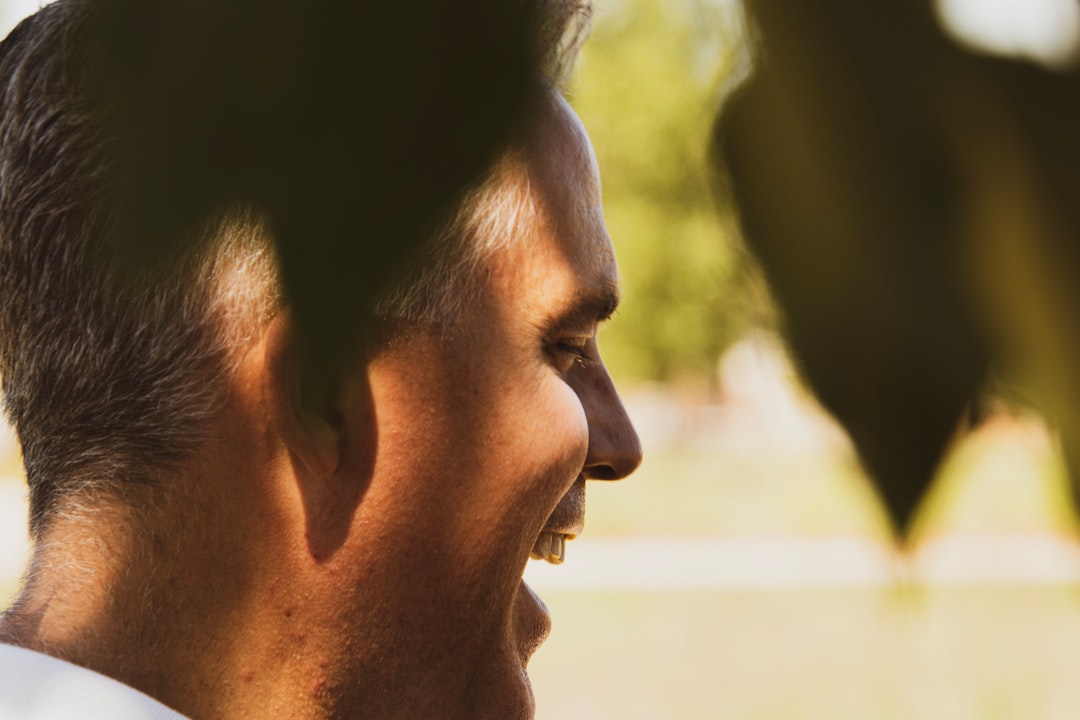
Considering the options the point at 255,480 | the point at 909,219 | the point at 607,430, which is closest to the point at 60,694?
the point at 255,480

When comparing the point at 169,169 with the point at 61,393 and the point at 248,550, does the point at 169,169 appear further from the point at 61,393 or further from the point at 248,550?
the point at 61,393

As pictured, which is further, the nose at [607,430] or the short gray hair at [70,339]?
the nose at [607,430]

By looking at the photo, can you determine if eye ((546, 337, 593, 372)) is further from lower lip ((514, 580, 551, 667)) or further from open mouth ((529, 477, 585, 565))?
lower lip ((514, 580, 551, 667))

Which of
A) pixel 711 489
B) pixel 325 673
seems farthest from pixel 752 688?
pixel 711 489

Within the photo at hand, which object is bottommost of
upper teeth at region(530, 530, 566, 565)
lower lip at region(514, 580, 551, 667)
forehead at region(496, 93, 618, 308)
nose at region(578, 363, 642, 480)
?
lower lip at region(514, 580, 551, 667)

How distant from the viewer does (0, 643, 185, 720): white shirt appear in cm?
134

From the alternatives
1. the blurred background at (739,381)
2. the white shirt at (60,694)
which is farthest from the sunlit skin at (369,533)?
the blurred background at (739,381)

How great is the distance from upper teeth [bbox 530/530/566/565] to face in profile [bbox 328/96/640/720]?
0.21 metres

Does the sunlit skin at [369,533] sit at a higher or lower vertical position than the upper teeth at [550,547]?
higher

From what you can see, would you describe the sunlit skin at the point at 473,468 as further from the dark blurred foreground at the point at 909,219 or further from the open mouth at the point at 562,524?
the dark blurred foreground at the point at 909,219

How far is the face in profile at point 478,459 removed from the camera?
1.57 metres

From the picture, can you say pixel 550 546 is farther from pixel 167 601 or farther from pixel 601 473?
pixel 167 601

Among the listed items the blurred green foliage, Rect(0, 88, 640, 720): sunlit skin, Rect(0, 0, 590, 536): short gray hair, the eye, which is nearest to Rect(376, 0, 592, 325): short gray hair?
the blurred green foliage

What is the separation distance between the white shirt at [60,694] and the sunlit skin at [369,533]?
117mm
